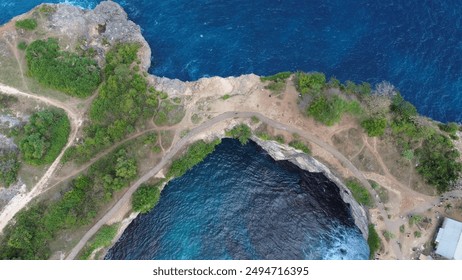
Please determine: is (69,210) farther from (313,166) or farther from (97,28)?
(313,166)

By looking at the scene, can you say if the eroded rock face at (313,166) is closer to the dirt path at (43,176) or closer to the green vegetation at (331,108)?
the green vegetation at (331,108)

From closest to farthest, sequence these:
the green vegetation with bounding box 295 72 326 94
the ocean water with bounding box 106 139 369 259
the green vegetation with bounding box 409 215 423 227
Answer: the green vegetation with bounding box 409 215 423 227
the ocean water with bounding box 106 139 369 259
the green vegetation with bounding box 295 72 326 94

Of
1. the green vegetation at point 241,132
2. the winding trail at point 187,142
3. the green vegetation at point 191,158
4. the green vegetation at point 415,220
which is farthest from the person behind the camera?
the green vegetation at point 241,132

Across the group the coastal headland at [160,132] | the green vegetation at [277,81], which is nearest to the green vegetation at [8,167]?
the coastal headland at [160,132]

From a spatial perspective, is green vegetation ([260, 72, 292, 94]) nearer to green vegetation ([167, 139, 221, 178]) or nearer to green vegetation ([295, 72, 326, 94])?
green vegetation ([295, 72, 326, 94])

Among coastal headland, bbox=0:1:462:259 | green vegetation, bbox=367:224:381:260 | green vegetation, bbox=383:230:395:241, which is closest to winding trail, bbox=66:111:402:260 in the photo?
coastal headland, bbox=0:1:462:259

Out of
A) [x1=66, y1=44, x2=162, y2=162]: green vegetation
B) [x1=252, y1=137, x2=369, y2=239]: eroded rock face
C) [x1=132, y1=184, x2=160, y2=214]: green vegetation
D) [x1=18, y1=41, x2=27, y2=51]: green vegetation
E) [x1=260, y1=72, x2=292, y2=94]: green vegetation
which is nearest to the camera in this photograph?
[x1=132, y1=184, x2=160, y2=214]: green vegetation

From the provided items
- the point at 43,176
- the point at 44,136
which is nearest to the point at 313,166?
the point at 43,176

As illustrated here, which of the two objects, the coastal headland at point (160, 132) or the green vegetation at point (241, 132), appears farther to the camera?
the green vegetation at point (241, 132)
